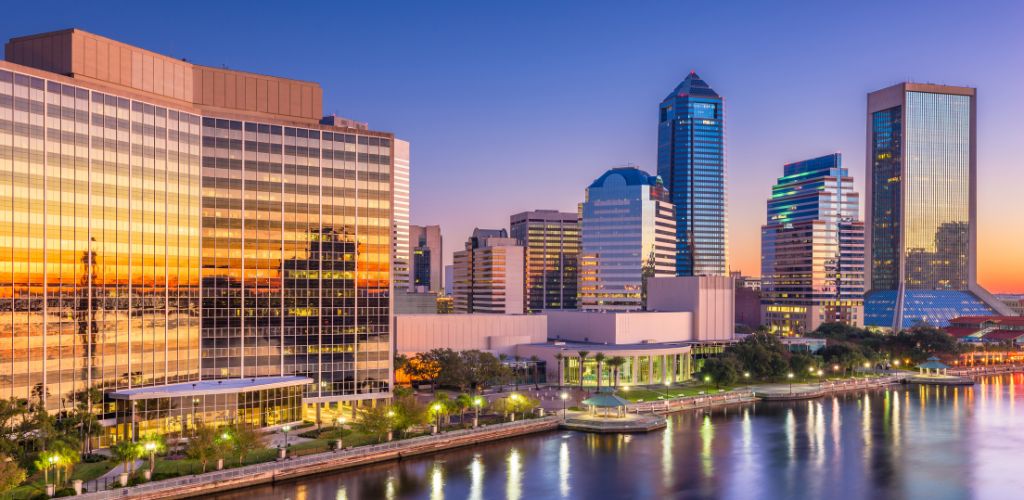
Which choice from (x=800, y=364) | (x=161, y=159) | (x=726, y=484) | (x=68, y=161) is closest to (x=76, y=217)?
(x=68, y=161)

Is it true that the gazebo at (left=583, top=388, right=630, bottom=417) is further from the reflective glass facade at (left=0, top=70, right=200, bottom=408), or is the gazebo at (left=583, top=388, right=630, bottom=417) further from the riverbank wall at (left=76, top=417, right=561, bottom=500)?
the reflective glass facade at (left=0, top=70, right=200, bottom=408)

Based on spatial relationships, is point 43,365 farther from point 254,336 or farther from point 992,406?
point 992,406

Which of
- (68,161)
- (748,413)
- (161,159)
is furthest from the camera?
(748,413)

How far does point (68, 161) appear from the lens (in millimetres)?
93125

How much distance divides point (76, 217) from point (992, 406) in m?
147

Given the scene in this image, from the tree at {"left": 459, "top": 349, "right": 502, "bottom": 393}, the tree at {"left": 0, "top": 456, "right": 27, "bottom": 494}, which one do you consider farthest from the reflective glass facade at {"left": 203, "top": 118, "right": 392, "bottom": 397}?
the tree at {"left": 0, "top": 456, "right": 27, "bottom": 494}

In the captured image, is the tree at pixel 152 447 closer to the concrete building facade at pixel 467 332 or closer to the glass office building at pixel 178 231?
the glass office building at pixel 178 231

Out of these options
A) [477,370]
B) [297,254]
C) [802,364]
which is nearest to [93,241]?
[297,254]

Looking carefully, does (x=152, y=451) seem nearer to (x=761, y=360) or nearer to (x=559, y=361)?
(x=559, y=361)

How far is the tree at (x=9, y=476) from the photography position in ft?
223

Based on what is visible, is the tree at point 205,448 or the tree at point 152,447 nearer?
the tree at point 152,447

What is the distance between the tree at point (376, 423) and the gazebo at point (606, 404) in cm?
3482

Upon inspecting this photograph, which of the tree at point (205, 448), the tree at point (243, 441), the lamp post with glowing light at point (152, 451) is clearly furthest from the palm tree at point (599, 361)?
the lamp post with glowing light at point (152, 451)

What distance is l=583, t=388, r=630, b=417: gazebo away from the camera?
401 feet
